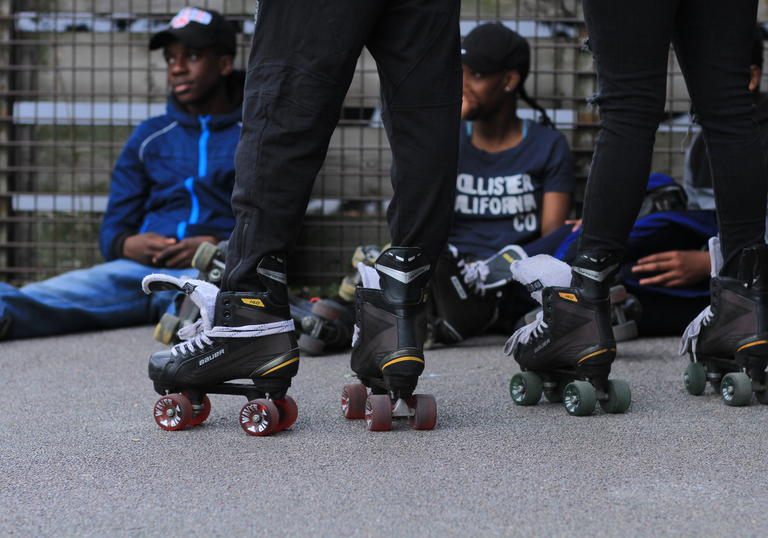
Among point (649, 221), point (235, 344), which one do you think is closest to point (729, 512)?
point (235, 344)

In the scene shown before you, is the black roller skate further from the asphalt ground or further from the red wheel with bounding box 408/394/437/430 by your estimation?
the red wheel with bounding box 408/394/437/430

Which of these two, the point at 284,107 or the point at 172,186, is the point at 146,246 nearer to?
the point at 172,186

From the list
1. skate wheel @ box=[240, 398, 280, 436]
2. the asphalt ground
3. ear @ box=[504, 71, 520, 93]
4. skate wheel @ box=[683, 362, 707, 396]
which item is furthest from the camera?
ear @ box=[504, 71, 520, 93]

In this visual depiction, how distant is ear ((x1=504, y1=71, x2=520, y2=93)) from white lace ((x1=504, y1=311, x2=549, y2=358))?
1.93m

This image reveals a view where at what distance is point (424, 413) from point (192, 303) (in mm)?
1657

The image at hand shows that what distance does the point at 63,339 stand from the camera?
4.01m

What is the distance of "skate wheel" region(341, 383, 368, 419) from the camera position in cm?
225

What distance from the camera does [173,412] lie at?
2146 millimetres

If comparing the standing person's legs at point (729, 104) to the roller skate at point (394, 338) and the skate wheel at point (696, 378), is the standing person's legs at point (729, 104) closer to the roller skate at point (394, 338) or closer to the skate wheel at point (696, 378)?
the skate wheel at point (696, 378)

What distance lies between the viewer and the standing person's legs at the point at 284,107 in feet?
6.79

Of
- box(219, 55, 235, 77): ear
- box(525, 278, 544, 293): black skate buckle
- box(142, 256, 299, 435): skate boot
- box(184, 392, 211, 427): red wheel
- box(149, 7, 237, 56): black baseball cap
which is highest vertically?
box(149, 7, 237, 56): black baseball cap

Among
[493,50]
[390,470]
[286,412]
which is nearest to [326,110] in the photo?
[286,412]

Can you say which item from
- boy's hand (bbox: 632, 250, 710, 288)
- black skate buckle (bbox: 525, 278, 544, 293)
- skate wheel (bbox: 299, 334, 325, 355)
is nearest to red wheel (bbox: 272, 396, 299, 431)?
black skate buckle (bbox: 525, 278, 544, 293)

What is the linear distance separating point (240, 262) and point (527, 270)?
2.54 ft
